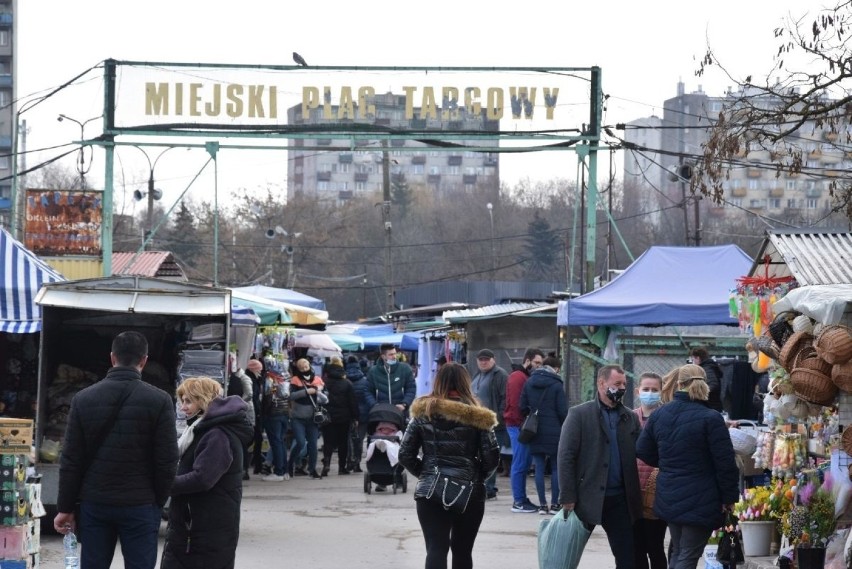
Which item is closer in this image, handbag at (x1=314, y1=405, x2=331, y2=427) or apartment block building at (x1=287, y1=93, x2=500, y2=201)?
handbag at (x1=314, y1=405, x2=331, y2=427)

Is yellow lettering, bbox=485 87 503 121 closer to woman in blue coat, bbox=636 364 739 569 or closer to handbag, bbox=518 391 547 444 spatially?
handbag, bbox=518 391 547 444

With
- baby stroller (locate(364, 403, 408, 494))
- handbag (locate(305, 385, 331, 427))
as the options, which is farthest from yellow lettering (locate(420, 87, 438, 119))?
baby stroller (locate(364, 403, 408, 494))

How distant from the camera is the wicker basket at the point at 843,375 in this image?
9.06 metres

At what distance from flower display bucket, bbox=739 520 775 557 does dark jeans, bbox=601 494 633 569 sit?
160cm

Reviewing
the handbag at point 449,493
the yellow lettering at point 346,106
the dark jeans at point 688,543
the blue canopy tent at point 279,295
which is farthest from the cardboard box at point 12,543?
the blue canopy tent at point 279,295

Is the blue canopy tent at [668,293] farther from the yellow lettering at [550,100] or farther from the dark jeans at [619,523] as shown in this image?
the dark jeans at [619,523]

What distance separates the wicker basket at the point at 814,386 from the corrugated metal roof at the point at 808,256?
1.46m

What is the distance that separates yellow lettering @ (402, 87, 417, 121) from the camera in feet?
72.8

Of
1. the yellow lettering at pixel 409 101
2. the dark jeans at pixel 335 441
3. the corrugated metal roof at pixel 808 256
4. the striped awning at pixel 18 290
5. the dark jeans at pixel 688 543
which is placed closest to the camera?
the dark jeans at pixel 688 543

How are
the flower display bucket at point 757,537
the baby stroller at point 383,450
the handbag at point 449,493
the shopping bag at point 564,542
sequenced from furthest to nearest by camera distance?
the baby stroller at point 383,450, the flower display bucket at point 757,537, the shopping bag at point 564,542, the handbag at point 449,493

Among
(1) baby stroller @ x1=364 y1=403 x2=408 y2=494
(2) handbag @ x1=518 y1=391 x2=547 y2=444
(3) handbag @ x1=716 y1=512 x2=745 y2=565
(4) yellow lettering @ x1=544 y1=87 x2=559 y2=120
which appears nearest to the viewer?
(3) handbag @ x1=716 y1=512 x2=745 y2=565

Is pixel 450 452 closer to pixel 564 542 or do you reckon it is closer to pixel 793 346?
pixel 564 542

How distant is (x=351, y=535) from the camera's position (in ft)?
45.4

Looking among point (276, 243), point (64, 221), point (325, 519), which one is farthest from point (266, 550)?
point (276, 243)
